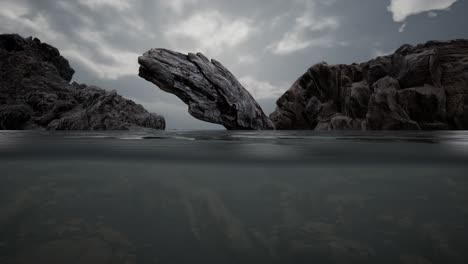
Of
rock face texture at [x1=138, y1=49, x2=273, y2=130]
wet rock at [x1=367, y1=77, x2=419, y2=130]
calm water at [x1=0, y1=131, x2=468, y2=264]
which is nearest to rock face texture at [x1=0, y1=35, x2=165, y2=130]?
rock face texture at [x1=138, y1=49, x2=273, y2=130]

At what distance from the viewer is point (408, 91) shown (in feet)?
76.9

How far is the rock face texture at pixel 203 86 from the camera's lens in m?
15.4

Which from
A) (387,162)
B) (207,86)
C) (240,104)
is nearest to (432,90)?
(240,104)

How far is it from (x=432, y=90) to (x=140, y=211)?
29835 mm

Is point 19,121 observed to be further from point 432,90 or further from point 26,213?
point 432,90

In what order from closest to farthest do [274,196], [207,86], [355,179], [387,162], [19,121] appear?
[274,196]
[355,179]
[387,162]
[207,86]
[19,121]

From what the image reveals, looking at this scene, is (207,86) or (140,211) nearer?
(140,211)

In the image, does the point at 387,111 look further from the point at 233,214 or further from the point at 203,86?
the point at 233,214

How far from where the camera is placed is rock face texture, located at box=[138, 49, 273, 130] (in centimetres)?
1536

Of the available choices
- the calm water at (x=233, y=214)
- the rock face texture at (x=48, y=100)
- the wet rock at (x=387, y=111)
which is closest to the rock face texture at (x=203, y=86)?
the rock face texture at (x=48, y=100)

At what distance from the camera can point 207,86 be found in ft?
55.6

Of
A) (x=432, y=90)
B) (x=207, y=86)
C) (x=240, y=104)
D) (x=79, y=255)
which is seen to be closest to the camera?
(x=79, y=255)

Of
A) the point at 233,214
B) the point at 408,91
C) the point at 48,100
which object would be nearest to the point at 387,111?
the point at 408,91

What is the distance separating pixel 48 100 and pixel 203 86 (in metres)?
26.2
